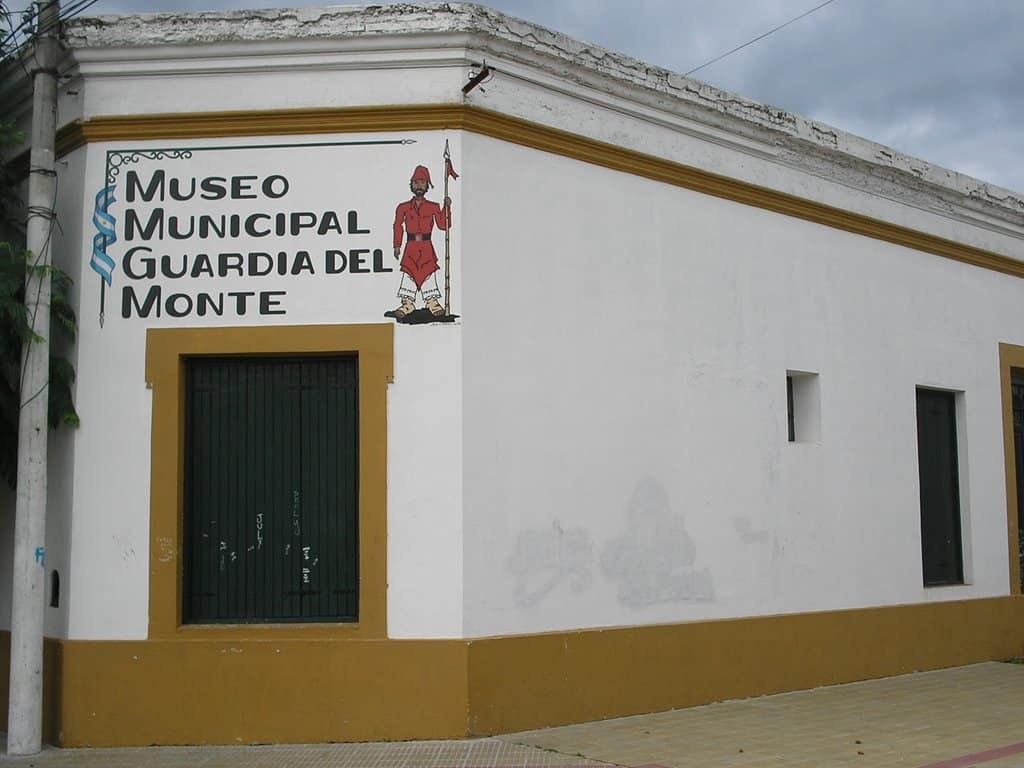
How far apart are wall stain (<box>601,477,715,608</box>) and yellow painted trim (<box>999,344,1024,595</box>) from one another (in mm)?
4933

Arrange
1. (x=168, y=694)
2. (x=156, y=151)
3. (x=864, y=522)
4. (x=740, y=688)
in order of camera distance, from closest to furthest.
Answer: (x=168, y=694), (x=156, y=151), (x=740, y=688), (x=864, y=522)

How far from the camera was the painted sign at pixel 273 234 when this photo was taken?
866 cm

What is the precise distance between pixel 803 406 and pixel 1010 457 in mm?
3533

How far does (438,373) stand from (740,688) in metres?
3.92

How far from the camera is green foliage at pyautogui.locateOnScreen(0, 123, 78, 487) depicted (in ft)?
27.3

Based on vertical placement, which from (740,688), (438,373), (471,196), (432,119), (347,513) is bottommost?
(740,688)

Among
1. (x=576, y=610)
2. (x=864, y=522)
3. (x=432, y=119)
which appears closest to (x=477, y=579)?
(x=576, y=610)

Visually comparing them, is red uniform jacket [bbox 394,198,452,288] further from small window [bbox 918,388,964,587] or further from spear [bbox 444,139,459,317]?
small window [bbox 918,388,964,587]

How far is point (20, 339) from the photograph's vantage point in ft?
27.9

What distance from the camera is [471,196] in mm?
8773

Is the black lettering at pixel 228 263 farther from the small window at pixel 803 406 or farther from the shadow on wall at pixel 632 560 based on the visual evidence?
the small window at pixel 803 406

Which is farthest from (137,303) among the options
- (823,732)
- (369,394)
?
(823,732)

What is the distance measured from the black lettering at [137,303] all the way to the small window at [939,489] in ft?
25.6

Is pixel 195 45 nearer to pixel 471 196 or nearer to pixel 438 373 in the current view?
pixel 471 196
